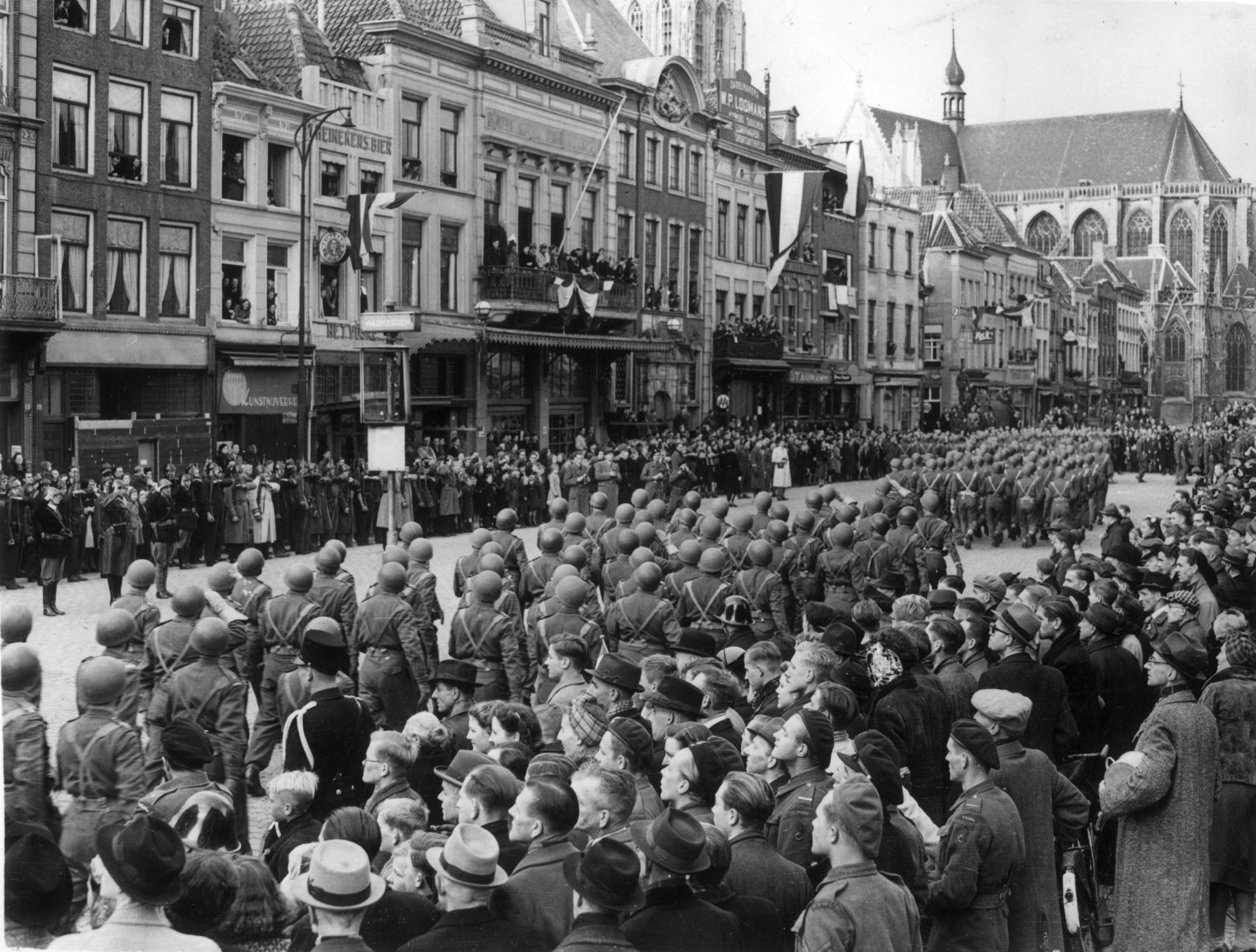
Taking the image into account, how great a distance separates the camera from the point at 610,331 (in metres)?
41.4

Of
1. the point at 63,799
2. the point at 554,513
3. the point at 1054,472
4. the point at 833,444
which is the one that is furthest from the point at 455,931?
the point at 833,444

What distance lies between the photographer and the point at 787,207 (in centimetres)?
4231

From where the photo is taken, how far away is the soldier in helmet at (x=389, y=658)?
10539 mm

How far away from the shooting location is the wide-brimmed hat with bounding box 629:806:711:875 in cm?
495

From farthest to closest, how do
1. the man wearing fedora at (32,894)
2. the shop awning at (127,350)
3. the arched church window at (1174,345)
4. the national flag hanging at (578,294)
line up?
the arched church window at (1174,345), the national flag hanging at (578,294), the shop awning at (127,350), the man wearing fedora at (32,894)

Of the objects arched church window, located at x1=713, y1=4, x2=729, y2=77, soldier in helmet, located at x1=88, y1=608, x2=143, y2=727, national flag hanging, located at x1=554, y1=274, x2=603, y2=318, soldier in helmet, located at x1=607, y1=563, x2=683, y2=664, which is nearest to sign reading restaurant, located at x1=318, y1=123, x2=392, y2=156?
national flag hanging, located at x1=554, y1=274, x2=603, y2=318

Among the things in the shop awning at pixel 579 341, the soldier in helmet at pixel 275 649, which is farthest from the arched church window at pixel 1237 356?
the soldier in helmet at pixel 275 649

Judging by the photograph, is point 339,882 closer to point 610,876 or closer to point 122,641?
point 610,876

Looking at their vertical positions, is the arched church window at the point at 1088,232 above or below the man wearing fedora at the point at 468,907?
above

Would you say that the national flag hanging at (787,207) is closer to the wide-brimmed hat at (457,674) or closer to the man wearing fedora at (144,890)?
the wide-brimmed hat at (457,674)

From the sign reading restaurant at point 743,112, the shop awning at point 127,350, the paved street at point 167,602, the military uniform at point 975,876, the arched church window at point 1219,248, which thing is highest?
the arched church window at point 1219,248

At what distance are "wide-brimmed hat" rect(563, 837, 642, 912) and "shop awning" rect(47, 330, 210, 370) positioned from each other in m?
23.2

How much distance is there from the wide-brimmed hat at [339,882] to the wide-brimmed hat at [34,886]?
4.40 ft

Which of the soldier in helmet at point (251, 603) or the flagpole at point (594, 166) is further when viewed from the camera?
the flagpole at point (594, 166)
